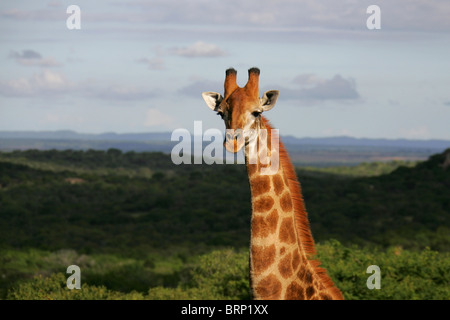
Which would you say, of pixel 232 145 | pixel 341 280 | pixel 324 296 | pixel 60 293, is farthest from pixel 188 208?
pixel 232 145

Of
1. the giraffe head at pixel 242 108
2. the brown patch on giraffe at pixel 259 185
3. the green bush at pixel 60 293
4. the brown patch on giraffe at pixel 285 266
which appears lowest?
the green bush at pixel 60 293

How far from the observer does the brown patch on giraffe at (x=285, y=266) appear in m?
9.33

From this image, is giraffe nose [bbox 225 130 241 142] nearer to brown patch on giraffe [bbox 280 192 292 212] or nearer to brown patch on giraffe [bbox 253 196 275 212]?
brown patch on giraffe [bbox 253 196 275 212]

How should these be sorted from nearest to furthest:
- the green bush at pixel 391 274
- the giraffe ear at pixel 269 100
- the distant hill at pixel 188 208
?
the giraffe ear at pixel 269 100, the green bush at pixel 391 274, the distant hill at pixel 188 208

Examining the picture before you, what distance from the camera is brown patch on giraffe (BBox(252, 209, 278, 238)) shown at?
9211mm

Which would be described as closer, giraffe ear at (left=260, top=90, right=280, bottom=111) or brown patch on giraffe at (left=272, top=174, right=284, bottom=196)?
giraffe ear at (left=260, top=90, right=280, bottom=111)

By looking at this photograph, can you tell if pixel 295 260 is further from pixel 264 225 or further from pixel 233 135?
pixel 233 135

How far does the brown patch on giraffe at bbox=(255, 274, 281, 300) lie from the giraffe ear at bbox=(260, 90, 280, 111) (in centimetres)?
228

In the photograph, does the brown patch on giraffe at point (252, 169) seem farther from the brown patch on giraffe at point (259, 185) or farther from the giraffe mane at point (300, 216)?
the giraffe mane at point (300, 216)

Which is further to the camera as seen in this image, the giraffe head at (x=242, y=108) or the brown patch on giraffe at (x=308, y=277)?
the brown patch on giraffe at (x=308, y=277)

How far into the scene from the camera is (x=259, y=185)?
9328mm

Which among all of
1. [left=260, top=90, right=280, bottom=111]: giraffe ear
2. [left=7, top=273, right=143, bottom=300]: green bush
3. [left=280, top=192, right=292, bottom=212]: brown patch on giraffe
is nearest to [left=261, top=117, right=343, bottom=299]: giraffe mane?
[left=280, top=192, right=292, bottom=212]: brown patch on giraffe

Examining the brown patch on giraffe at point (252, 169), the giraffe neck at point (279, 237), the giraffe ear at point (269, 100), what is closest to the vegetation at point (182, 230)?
the giraffe neck at point (279, 237)
